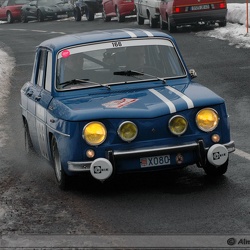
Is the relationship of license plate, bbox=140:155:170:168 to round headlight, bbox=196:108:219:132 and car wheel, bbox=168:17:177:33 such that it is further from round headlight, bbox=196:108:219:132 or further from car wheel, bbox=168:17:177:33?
car wheel, bbox=168:17:177:33

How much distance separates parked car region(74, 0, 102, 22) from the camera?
143ft

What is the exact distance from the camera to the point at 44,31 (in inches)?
1518

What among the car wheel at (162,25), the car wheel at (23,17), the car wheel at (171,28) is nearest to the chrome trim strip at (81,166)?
the car wheel at (171,28)

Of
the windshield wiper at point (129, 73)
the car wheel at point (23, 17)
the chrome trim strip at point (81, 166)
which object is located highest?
the windshield wiper at point (129, 73)

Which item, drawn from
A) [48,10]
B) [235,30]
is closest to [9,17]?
[48,10]

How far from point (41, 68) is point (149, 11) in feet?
74.0

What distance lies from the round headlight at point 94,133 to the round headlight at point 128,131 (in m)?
0.15

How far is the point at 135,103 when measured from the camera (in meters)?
9.23

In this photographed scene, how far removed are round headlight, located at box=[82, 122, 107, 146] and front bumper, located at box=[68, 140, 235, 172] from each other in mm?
151

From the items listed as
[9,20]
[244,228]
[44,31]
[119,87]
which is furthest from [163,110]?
[9,20]

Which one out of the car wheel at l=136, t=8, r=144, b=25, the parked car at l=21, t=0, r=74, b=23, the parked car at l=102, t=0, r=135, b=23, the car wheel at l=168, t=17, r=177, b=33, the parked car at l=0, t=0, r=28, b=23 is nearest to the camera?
the car wheel at l=168, t=17, r=177, b=33

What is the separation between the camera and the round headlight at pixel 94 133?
8961mm

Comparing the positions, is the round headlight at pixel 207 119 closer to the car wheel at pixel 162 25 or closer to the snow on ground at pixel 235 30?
the snow on ground at pixel 235 30

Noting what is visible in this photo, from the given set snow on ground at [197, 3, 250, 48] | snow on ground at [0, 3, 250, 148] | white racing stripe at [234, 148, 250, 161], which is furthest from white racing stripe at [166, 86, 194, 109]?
snow on ground at [197, 3, 250, 48]
